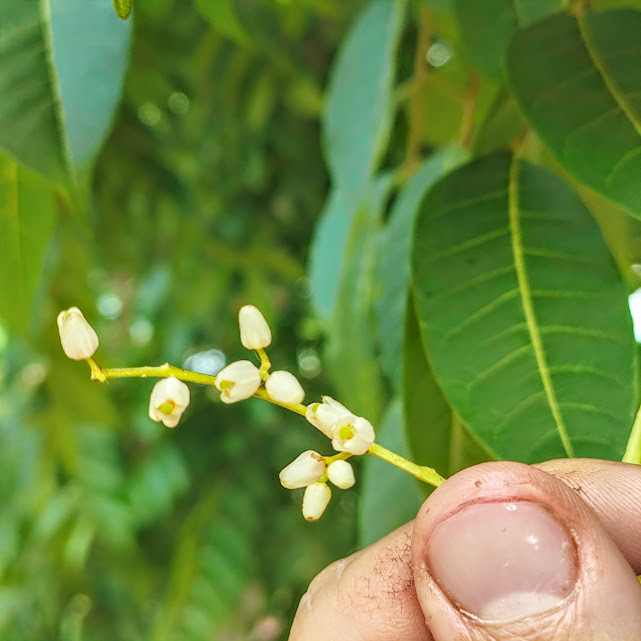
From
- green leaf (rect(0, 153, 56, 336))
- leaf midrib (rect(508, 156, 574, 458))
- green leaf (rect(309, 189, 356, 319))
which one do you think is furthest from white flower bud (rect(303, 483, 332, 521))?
green leaf (rect(309, 189, 356, 319))

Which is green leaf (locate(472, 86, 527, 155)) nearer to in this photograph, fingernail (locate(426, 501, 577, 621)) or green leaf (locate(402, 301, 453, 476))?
green leaf (locate(402, 301, 453, 476))

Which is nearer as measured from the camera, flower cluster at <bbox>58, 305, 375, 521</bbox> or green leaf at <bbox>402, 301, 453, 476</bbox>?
flower cluster at <bbox>58, 305, 375, 521</bbox>

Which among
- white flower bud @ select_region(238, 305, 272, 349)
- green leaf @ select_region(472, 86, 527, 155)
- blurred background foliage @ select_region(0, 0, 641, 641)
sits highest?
green leaf @ select_region(472, 86, 527, 155)

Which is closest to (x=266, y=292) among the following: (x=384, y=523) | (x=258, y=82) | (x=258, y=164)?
(x=258, y=164)

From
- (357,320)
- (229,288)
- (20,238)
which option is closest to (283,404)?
(20,238)

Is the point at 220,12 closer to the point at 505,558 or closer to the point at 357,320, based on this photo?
the point at 357,320

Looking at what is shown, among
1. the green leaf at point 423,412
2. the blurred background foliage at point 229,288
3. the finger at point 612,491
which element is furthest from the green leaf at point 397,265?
the finger at point 612,491

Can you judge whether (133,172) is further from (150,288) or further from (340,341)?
(340,341)
